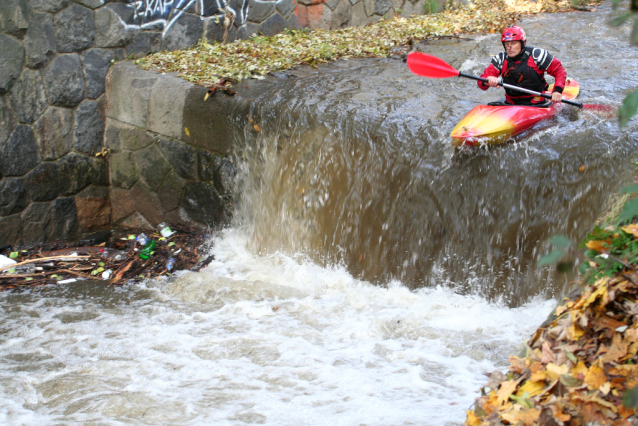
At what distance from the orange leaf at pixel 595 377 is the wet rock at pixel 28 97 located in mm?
4741

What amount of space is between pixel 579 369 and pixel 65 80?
4.75 metres

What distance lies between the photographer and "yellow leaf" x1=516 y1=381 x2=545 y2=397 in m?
1.65

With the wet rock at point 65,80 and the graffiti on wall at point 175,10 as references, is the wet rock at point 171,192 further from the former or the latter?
the graffiti on wall at point 175,10

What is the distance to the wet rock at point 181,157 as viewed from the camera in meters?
4.63

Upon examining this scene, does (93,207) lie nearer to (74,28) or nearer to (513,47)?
(74,28)

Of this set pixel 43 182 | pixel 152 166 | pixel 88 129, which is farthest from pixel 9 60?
pixel 152 166

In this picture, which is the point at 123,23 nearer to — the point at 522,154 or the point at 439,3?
the point at 522,154

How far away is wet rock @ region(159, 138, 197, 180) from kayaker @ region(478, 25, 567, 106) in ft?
8.63

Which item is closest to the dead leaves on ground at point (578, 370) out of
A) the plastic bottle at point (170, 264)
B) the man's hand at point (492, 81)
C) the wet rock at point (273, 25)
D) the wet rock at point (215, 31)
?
the man's hand at point (492, 81)

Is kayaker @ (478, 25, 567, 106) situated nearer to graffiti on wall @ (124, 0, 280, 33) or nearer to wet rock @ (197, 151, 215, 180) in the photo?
wet rock @ (197, 151, 215, 180)

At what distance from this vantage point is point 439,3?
26.1 feet

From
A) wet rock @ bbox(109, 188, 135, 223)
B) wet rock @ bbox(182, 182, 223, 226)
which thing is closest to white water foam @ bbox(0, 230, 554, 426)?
wet rock @ bbox(182, 182, 223, 226)

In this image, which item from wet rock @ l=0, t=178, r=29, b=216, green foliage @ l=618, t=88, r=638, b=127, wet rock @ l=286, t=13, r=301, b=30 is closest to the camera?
green foliage @ l=618, t=88, r=638, b=127

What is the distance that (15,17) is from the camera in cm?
426
